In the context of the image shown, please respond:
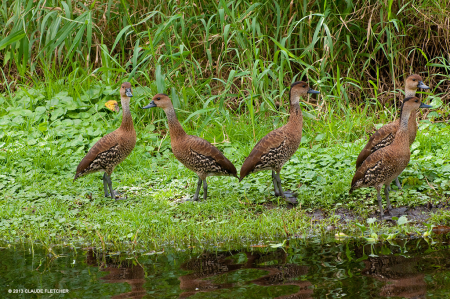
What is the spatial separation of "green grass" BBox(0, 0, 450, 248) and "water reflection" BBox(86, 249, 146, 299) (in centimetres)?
93

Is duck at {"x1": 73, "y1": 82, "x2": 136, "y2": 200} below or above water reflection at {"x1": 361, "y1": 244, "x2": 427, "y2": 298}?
above

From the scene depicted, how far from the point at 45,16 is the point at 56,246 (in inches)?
180

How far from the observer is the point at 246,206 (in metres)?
5.91

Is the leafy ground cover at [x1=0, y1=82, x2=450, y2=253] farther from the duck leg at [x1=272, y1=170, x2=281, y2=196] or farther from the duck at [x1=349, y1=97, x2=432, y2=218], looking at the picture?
the duck at [x1=349, y1=97, x2=432, y2=218]

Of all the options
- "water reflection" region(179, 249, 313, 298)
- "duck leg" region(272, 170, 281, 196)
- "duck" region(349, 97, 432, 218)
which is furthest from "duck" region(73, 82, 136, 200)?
"duck" region(349, 97, 432, 218)

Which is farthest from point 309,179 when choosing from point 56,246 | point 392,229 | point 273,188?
point 56,246

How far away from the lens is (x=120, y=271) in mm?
4305

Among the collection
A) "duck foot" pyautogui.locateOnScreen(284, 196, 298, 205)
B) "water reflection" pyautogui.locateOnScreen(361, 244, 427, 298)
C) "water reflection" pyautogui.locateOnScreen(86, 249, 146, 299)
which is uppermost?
"duck foot" pyautogui.locateOnScreen(284, 196, 298, 205)

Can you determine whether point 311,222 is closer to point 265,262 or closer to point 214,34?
point 265,262

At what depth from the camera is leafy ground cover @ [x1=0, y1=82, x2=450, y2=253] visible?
5.29 meters

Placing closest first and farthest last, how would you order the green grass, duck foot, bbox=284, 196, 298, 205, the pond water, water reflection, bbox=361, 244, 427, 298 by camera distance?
1. water reflection, bbox=361, 244, 427, 298
2. the pond water
3. duck foot, bbox=284, 196, 298, 205
4. the green grass

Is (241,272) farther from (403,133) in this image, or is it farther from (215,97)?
(215,97)

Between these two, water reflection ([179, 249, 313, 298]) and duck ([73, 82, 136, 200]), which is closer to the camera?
→ water reflection ([179, 249, 313, 298])

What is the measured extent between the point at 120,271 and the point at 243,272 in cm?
98
